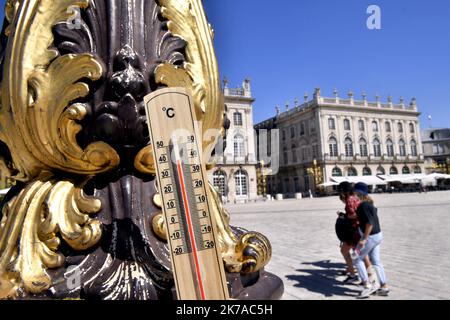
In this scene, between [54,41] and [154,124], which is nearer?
[154,124]

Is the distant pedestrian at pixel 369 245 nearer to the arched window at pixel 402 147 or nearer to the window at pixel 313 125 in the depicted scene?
the window at pixel 313 125

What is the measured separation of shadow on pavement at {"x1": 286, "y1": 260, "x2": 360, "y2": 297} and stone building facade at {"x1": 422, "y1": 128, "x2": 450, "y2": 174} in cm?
5305

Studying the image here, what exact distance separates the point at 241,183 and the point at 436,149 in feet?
123

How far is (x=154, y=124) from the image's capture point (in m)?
0.83

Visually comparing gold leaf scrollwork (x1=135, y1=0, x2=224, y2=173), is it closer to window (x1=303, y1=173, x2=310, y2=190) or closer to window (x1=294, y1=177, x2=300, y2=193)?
window (x1=303, y1=173, x2=310, y2=190)

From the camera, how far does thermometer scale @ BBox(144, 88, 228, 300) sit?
32.4 inches

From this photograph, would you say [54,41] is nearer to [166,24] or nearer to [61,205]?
[166,24]

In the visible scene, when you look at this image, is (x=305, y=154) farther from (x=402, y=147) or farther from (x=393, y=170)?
(x=402, y=147)

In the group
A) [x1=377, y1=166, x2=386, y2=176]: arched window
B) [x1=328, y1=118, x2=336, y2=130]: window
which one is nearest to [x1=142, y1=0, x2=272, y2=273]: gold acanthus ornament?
[x1=328, y1=118, x2=336, y2=130]: window

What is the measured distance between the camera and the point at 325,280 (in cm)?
447

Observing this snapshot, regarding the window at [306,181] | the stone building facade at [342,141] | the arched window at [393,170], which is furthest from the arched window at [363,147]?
the window at [306,181]
